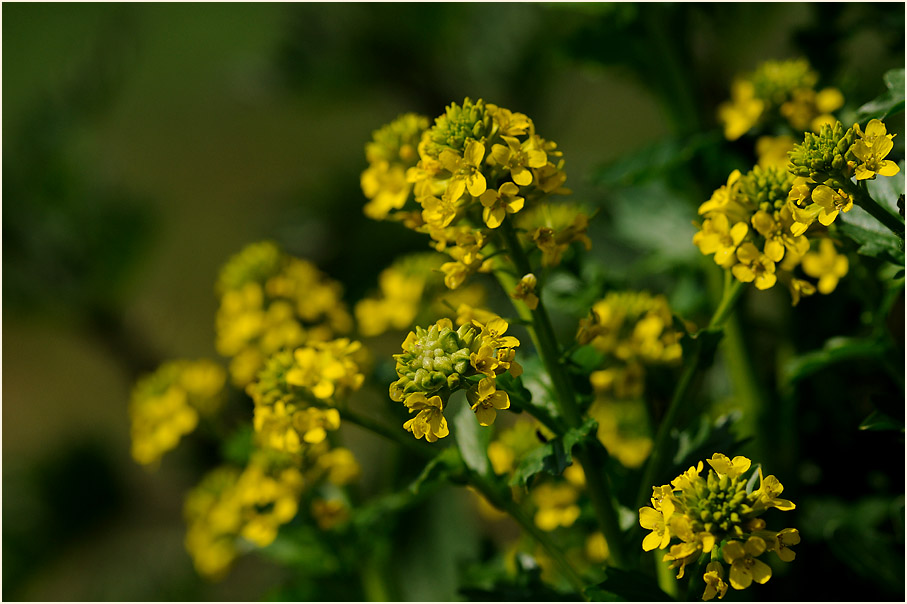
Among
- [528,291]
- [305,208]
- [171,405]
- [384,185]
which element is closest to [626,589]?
[528,291]

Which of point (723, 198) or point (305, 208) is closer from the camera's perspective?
point (723, 198)

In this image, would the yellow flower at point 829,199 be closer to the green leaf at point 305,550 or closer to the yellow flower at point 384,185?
the yellow flower at point 384,185

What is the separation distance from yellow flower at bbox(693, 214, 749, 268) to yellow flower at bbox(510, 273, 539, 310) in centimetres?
9

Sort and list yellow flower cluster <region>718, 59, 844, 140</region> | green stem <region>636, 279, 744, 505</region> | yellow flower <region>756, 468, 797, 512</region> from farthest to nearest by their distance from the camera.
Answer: yellow flower cluster <region>718, 59, 844, 140</region> < green stem <region>636, 279, 744, 505</region> < yellow flower <region>756, 468, 797, 512</region>

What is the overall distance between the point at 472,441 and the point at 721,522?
7.4 inches

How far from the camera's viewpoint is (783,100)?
0.58 metres

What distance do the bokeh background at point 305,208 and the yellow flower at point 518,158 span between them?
23 cm

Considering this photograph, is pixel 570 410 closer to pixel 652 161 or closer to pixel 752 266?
pixel 752 266

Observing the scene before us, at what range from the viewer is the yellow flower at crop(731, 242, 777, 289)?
417mm

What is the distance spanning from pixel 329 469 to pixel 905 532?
403mm

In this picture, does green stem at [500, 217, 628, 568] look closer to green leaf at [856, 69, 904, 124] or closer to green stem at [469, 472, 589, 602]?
green stem at [469, 472, 589, 602]

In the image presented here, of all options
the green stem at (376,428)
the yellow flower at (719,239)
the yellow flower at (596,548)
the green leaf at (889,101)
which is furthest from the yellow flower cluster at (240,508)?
the green leaf at (889,101)

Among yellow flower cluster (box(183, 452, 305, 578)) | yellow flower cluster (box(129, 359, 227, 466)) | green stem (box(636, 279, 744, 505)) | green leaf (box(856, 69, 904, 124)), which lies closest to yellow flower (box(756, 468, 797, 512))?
green stem (box(636, 279, 744, 505))

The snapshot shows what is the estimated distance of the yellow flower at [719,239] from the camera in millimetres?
426
